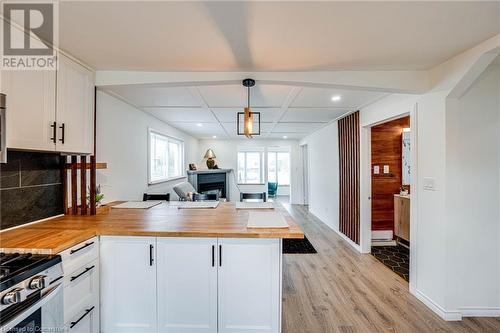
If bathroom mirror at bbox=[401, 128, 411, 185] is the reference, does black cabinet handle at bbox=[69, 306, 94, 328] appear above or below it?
below

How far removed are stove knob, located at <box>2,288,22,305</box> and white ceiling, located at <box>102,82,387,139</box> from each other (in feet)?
6.44

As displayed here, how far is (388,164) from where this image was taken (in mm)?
4281

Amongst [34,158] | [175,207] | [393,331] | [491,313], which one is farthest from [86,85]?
[491,313]

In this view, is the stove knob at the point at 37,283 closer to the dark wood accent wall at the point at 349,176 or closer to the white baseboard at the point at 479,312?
the white baseboard at the point at 479,312

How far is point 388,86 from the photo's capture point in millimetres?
2344

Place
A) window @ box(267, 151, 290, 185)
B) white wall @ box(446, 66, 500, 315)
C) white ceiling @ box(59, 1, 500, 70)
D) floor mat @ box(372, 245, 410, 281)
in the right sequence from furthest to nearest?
1. window @ box(267, 151, 290, 185)
2. floor mat @ box(372, 245, 410, 281)
3. white wall @ box(446, 66, 500, 315)
4. white ceiling @ box(59, 1, 500, 70)

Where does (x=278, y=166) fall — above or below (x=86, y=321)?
above

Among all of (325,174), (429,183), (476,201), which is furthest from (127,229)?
(325,174)

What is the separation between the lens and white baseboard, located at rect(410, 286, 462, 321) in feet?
7.23

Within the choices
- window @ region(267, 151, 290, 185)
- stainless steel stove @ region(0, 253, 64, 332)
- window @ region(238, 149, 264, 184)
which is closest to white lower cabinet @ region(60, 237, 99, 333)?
stainless steel stove @ region(0, 253, 64, 332)

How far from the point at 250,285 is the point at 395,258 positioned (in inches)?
118

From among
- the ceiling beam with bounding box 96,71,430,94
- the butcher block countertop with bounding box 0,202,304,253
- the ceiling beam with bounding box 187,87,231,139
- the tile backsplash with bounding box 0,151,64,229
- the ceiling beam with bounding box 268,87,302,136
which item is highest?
the ceiling beam with bounding box 187,87,231,139

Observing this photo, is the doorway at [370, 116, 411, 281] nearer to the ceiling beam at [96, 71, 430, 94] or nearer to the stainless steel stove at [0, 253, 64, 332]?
the ceiling beam at [96, 71, 430, 94]

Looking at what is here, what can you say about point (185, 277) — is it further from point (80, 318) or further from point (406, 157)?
point (406, 157)
